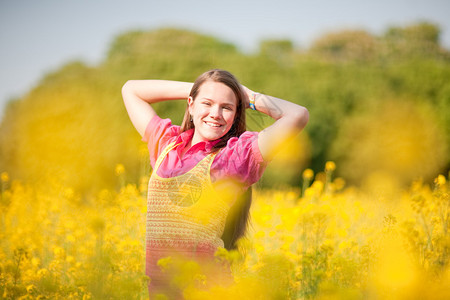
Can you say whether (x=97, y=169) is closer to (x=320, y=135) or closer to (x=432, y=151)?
(x=320, y=135)

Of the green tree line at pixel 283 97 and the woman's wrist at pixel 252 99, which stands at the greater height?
the woman's wrist at pixel 252 99

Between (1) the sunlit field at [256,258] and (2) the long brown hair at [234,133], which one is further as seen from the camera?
(2) the long brown hair at [234,133]

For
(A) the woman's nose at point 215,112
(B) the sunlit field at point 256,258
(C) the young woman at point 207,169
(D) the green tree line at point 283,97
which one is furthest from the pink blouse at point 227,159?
(D) the green tree line at point 283,97

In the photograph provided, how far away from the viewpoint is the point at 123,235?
2941 millimetres

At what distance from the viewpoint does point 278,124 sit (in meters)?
1.76

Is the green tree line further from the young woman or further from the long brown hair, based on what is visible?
the young woman

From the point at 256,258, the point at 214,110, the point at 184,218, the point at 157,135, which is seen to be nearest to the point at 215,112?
the point at 214,110

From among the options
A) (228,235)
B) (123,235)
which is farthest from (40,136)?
(228,235)

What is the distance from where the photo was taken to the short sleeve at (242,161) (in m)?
1.75

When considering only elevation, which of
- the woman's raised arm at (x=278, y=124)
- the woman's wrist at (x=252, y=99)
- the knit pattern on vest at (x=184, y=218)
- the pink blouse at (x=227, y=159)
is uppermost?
the woman's wrist at (x=252, y=99)

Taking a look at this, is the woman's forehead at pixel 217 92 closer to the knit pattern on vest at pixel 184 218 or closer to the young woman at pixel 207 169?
the young woman at pixel 207 169

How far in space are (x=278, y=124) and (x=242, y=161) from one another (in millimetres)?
213

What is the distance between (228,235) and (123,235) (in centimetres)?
115

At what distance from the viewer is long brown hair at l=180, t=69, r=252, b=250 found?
1.88m
